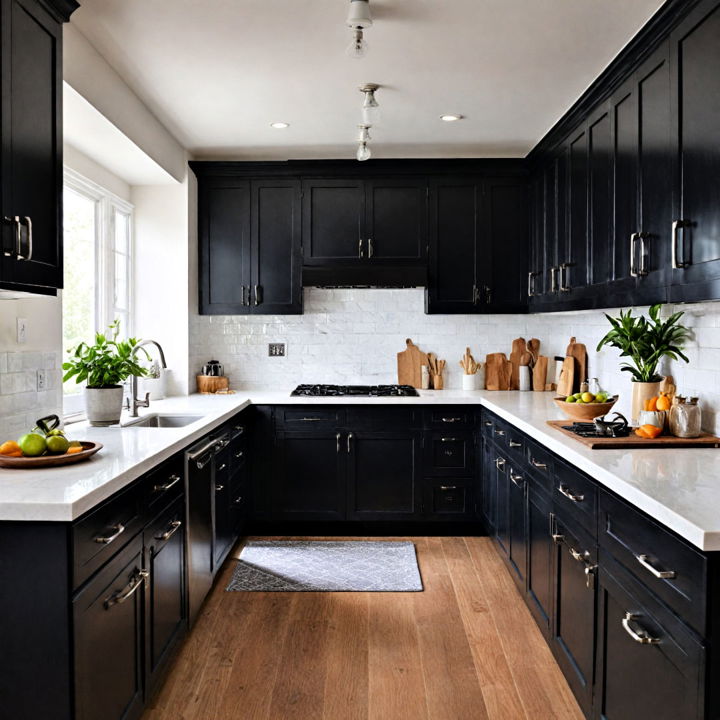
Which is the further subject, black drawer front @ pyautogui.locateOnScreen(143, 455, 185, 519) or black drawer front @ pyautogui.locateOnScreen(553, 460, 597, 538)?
black drawer front @ pyautogui.locateOnScreen(143, 455, 185, 519)

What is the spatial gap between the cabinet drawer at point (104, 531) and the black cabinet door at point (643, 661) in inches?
58.4

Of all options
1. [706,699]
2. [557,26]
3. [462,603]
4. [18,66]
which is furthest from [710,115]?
[462,603]

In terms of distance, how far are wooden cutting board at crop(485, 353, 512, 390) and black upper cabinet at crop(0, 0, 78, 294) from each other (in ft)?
11.0

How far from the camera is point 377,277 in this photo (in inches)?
190

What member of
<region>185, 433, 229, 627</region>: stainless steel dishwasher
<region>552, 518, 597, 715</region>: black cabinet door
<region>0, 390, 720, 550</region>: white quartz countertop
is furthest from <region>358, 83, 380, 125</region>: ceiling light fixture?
<region>552, 518, 597, 715</region>: black cabinet door

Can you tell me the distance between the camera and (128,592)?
2.17m

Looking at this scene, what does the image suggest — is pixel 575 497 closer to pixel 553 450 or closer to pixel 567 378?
pixel 553 450

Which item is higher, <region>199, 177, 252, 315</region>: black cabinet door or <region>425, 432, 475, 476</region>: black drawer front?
<region>199, 177, 252, 315</region>: black cabinet door

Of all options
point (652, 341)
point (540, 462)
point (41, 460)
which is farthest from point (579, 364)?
point (41, 460)

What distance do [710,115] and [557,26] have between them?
0.88 meters

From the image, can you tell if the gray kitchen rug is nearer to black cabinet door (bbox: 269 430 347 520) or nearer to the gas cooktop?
black cabinet door (bbox: 269 430 347 520)

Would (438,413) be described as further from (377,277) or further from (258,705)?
(258,705)

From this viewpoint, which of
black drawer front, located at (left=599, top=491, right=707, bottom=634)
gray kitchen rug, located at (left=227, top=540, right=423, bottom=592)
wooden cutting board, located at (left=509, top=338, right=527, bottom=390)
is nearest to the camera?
black drawer front, located at (left=599, top=491, right=707, bottom=634)

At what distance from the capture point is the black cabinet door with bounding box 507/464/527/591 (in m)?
3.35
